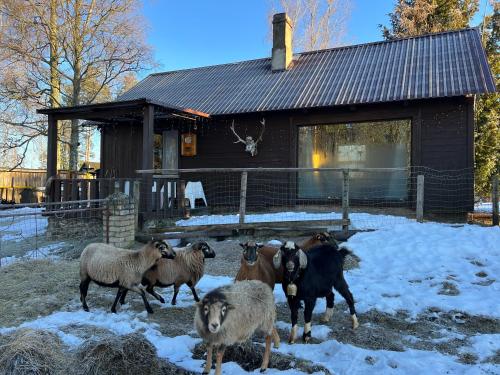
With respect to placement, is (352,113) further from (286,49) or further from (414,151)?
(286,49)

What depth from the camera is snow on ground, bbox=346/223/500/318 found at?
584cm

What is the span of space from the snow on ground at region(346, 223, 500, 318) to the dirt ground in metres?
0.33

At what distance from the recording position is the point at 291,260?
4.48 m

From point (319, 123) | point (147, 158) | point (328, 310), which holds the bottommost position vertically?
point (328, 310)

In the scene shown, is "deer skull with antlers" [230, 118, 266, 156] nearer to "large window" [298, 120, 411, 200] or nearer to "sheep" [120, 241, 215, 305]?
"large window" [298, 120, 411, 200]

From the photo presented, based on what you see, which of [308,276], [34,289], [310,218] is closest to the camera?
[308,276]

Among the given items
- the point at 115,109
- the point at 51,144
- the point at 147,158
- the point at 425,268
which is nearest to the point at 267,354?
the point at 425,268

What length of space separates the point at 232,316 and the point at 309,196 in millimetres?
9632

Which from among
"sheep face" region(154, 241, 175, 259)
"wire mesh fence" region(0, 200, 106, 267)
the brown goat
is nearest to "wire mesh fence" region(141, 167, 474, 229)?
"wire mesh fence" region(0, 200, 106, 267)

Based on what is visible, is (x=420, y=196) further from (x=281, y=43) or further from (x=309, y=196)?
(x=281, y=43)

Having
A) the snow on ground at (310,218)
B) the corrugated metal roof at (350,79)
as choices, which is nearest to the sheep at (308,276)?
the snow on ground at (310,218)

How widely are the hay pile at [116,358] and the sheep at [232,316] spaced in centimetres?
48

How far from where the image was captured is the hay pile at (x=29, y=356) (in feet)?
10.6

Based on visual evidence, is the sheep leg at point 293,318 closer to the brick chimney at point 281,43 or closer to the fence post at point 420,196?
the fence post at point 420,196
